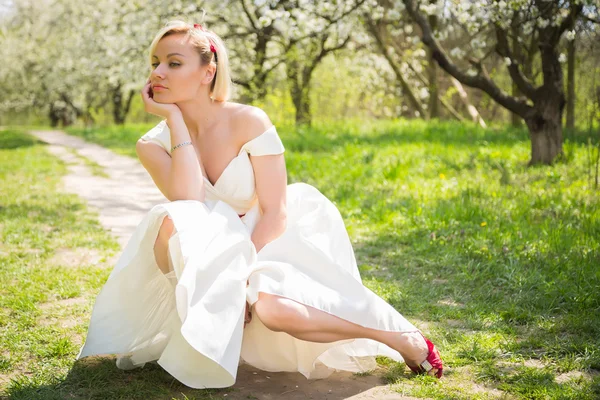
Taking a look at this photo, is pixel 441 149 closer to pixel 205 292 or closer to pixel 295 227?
pixel 295 227

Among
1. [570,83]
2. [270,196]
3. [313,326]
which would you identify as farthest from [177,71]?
[570,83]

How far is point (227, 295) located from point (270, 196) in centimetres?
57

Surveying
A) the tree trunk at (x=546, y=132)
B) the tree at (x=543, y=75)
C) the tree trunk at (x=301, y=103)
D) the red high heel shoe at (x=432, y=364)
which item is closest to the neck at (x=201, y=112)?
the red high heel shoe at (x=432, y=364)

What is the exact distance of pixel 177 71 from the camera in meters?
2.79

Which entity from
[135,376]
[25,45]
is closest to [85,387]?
[135,376]

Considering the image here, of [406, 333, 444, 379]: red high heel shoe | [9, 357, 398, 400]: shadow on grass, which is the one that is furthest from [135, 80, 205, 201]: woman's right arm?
[406, 333, 444, 379]: red high heel shoe

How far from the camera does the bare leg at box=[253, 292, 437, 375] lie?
245cm

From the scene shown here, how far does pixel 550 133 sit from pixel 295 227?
19.0ft

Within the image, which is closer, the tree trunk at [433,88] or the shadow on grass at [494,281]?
the shadow on grass at [494,281]

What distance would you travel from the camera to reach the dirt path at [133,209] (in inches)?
102

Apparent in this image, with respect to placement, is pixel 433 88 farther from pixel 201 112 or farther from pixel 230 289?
pixel 230 289

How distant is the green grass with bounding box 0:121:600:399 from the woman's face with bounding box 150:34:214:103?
1.27m

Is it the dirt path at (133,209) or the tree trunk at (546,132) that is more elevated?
the tree trunk at (546,132)

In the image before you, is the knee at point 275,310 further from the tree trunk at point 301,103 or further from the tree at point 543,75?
the tree trunk at point 301,103
